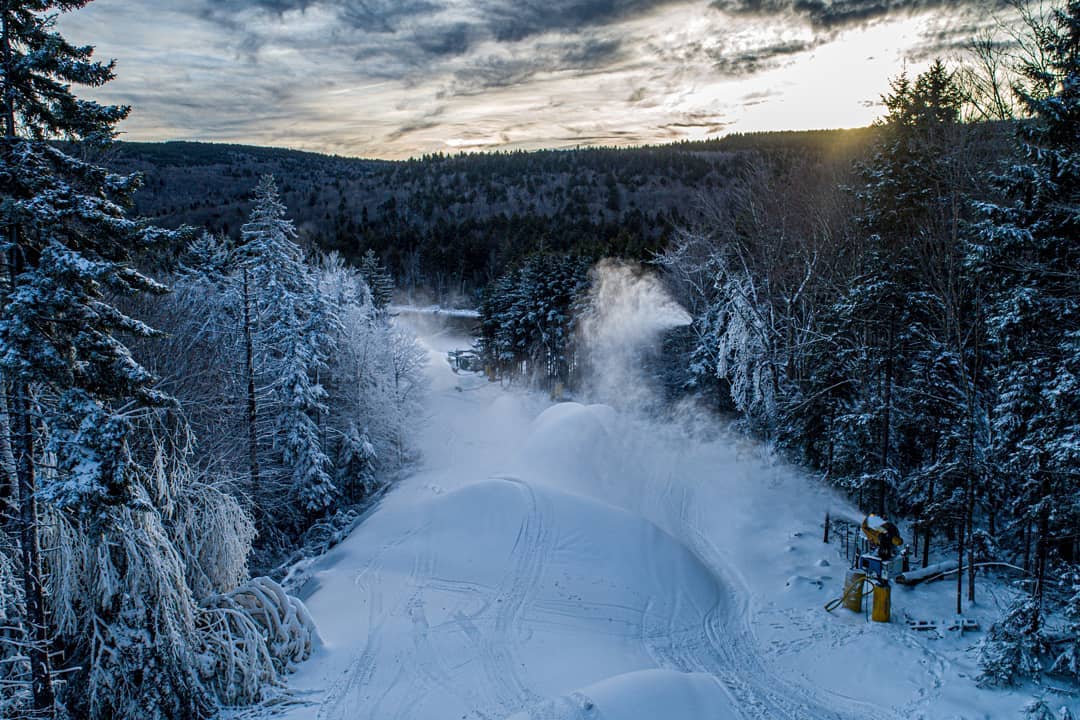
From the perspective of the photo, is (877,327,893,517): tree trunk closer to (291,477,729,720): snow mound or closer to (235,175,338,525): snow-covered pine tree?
(291,477,729,720): snow mound

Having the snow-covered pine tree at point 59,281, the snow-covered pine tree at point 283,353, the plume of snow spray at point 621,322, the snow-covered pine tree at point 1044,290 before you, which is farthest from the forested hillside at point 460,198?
the snow-covered pine tree at point 59,281

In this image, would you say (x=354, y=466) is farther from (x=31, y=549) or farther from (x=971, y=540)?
(x=971, y=540)

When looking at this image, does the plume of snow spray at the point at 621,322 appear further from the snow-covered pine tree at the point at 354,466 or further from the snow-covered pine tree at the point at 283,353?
the snow-covered pine tree at the point at 283,353

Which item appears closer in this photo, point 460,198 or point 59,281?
point 59,281

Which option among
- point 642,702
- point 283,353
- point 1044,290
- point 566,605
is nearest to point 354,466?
point 283,353

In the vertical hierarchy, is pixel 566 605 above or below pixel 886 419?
below

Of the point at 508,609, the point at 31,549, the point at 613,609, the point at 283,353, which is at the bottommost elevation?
the point at 613,609

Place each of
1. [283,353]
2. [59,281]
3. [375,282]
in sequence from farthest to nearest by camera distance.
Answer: [375,282] → [283,353] → [59,281]
